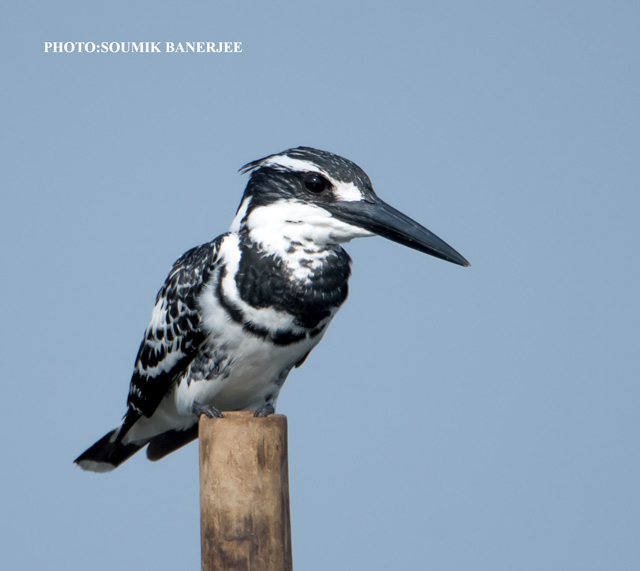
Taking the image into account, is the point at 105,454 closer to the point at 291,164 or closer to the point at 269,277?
the point at 269,277

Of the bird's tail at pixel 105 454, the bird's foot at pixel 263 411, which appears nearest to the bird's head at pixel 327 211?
the bird's foot at pixel 263 411

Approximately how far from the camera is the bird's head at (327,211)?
3.67 m

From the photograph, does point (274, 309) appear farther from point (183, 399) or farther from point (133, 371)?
point (133, 371)

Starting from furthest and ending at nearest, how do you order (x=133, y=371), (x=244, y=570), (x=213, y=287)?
(x=133, y=371), (x=213, y=287), (x=244, y=570)

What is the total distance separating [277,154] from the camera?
3848 mm

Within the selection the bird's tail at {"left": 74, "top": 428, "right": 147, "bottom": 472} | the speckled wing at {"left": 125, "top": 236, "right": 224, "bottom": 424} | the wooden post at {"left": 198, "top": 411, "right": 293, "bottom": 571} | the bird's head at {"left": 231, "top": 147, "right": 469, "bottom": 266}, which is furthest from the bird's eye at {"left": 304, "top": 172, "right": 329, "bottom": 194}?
the bird's tail at {"left": 74, "top": 428, "right": 147, "bottom": 472}

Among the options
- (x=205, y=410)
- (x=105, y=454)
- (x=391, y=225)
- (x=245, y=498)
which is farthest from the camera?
(x=105, y=454)

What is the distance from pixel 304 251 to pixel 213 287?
1.31 ft

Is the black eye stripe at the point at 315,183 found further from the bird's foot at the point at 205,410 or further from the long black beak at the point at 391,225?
the bird's foot at the point at 205,410

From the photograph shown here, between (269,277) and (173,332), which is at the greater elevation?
(269,277)

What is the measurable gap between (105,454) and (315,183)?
1753 mm

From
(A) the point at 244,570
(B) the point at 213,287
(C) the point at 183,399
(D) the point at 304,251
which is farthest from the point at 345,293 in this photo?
(A) the point at 244,570

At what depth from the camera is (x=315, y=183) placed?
12.1 feet

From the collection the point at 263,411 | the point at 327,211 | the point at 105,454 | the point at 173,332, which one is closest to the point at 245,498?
the point at 263,411
